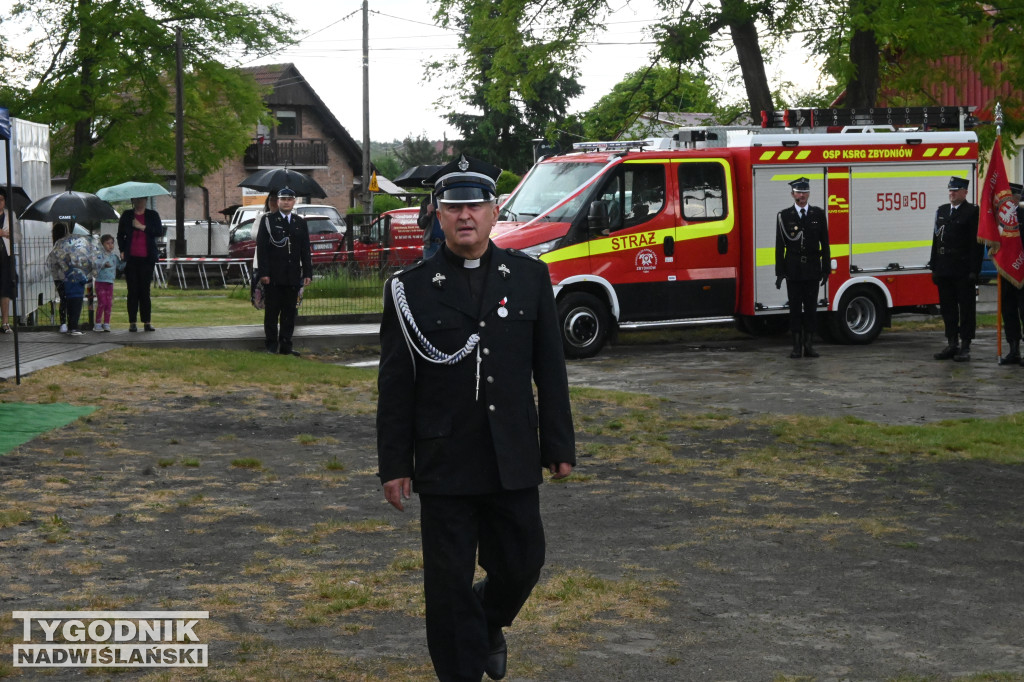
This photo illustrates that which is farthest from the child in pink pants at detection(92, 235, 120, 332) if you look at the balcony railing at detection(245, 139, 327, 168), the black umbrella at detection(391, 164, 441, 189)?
the balcony railing at detection(245, 139, 327, 168)

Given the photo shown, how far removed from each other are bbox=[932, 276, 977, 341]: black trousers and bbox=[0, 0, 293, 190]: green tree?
26.6m

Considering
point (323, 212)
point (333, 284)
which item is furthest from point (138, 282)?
point (323, 212)

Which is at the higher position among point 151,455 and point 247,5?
point 247,5

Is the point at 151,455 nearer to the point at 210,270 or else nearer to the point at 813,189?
the point at 813,189

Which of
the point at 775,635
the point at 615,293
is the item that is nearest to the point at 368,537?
the point at 775,635

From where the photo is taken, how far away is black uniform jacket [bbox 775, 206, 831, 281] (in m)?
16.1

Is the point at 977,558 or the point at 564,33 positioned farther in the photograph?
the point at 564,33

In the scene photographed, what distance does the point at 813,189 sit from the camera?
17875 mm

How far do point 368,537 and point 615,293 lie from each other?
393 inches

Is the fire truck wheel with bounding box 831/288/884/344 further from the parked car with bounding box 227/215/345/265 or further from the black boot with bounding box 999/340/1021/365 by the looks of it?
A: the parked car with bounding box 227/215/345/265

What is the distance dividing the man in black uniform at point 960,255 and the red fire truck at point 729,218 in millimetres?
2218

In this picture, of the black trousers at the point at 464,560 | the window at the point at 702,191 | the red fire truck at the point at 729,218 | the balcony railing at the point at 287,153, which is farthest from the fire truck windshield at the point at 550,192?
the balcony railing at the point at 287,153

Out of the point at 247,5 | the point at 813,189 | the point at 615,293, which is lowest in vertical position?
the point at 615,293

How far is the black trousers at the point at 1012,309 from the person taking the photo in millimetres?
14946
